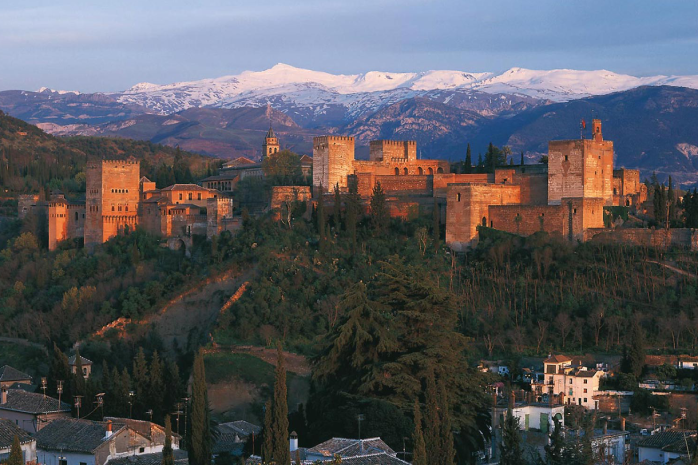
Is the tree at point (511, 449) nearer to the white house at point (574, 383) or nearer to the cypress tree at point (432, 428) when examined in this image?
the cypress tree at point (432, 428)

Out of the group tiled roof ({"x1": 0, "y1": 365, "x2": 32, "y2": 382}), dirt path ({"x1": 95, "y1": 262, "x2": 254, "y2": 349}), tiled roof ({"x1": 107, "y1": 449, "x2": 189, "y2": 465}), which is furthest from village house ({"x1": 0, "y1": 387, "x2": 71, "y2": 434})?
dirt path ({"x1": 95, "y1": 262, "x2": 254, "y2": 349})

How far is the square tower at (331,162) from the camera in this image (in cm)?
5953

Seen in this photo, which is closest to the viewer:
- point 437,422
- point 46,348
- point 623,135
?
point 437,422

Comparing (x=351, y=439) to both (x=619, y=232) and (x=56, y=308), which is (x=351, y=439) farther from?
(x=56, y=308)

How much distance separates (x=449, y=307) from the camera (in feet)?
124

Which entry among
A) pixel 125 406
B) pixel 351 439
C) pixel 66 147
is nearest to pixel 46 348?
pixel 125 406

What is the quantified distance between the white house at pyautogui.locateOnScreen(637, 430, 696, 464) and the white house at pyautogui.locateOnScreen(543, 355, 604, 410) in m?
7.39

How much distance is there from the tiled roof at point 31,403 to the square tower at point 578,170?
77.4 feet

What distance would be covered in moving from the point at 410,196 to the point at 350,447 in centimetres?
2897

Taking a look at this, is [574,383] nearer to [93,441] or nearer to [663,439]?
[663,439]

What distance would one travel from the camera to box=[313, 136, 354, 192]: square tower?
59.5 metres

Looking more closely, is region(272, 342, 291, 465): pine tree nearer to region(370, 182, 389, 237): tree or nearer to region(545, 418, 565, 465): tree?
region(545, 418, 565, 465): tree

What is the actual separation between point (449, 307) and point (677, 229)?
16.9 m

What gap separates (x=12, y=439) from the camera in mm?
32188
